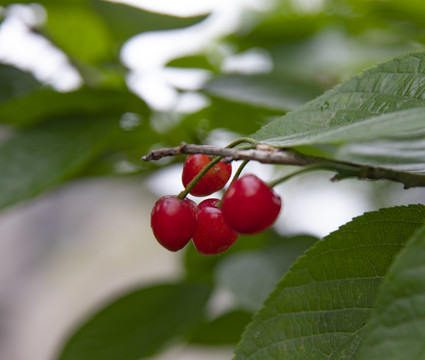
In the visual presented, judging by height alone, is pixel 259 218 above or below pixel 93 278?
below

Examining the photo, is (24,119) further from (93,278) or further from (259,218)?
(93,278)

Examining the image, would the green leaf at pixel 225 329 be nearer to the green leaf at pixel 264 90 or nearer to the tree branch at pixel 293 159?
the green leaf at pixel 264 90

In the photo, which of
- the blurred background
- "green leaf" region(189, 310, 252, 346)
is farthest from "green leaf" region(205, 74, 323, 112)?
"green leaf" region(189, 310, 252, 346)

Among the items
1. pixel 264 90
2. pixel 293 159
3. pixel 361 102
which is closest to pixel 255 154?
pixel 293 159

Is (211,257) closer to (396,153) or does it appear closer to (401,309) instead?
(396,153)

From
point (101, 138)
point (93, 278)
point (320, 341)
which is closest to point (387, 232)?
point (320, 341)

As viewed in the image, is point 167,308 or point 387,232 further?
point 167,308
